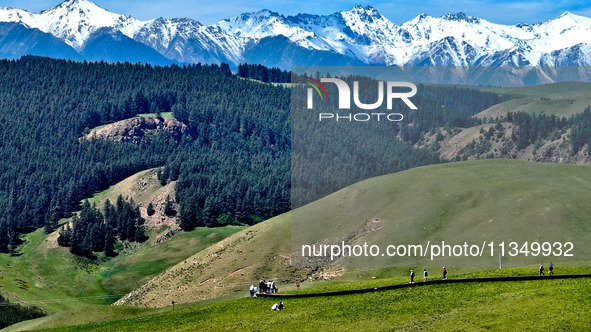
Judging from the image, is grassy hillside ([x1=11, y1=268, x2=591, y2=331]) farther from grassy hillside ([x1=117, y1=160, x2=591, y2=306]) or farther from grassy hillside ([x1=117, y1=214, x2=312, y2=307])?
grassy hillside ([x1=117, y1=214, x2=312, y2=307])

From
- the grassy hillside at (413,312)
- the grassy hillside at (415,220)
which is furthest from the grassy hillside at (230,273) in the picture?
the grassy hillside at (413,312)

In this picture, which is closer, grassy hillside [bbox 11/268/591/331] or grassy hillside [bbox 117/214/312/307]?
grassy hillside [bbox 11/268/591/331]

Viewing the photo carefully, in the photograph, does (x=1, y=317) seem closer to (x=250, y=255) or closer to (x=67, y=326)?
(x=250, y=255)

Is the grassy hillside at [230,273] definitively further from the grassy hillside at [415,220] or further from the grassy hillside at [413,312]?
the grassy hillside at [413,312]

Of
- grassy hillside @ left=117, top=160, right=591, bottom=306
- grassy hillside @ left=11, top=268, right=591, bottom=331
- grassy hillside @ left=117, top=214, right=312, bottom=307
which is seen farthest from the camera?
grassy hillside @ left=117, top=214, right=312, bottom=307

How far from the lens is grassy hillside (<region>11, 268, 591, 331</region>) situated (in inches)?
3073

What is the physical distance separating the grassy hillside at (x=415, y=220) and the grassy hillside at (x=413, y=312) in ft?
164

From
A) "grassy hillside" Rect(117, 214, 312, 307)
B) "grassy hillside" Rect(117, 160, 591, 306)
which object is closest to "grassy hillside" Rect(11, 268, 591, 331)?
"grassy hillside" Rect(117, 160, 591, 306)

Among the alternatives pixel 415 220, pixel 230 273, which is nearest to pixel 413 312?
pixel 415 220

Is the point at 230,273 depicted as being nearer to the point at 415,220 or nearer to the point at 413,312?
the point at 415,220

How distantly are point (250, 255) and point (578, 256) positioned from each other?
261 feet

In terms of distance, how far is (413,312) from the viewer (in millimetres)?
87000

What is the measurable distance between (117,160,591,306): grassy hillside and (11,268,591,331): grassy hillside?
50.1 meters

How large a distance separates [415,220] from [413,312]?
281 feet
